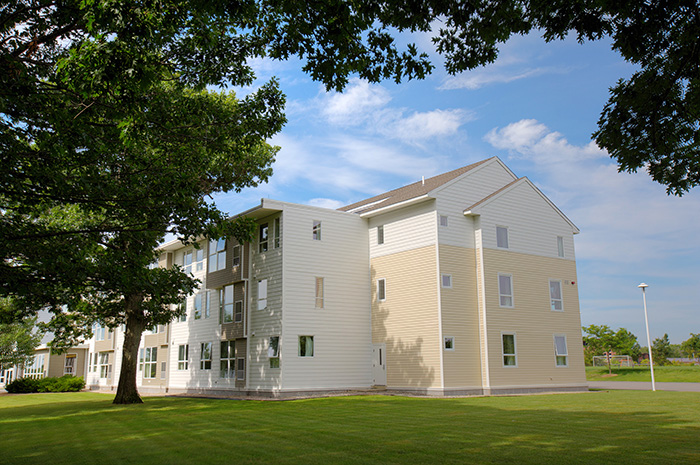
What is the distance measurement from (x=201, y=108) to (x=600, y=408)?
45.0 feet

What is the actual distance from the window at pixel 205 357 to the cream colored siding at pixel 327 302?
21.9 feet

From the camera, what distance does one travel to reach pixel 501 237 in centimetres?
2655

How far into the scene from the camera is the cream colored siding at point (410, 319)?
24.2m

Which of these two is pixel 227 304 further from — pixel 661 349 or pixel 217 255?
pixel 661 349

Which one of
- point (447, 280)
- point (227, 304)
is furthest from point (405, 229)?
point (227, 304)

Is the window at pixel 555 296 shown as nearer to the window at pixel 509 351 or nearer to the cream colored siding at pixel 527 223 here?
the cream colored siding at pixel 527 223

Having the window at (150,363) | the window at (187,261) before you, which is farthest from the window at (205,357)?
the window at (150,363)

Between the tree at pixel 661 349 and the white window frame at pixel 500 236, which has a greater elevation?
the white window frame at pixel 500 236

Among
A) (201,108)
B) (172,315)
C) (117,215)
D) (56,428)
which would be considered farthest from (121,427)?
(172,315)

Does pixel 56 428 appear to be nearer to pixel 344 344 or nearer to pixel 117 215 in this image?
pixel 117 215

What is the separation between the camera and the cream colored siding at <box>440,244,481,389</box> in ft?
78.6

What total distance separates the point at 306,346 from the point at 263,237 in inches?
230

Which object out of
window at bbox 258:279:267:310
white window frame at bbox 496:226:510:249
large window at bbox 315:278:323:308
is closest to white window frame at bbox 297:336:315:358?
large window at bbox 315:278:323:308

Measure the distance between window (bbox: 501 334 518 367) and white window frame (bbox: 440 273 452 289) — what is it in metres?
3.55
